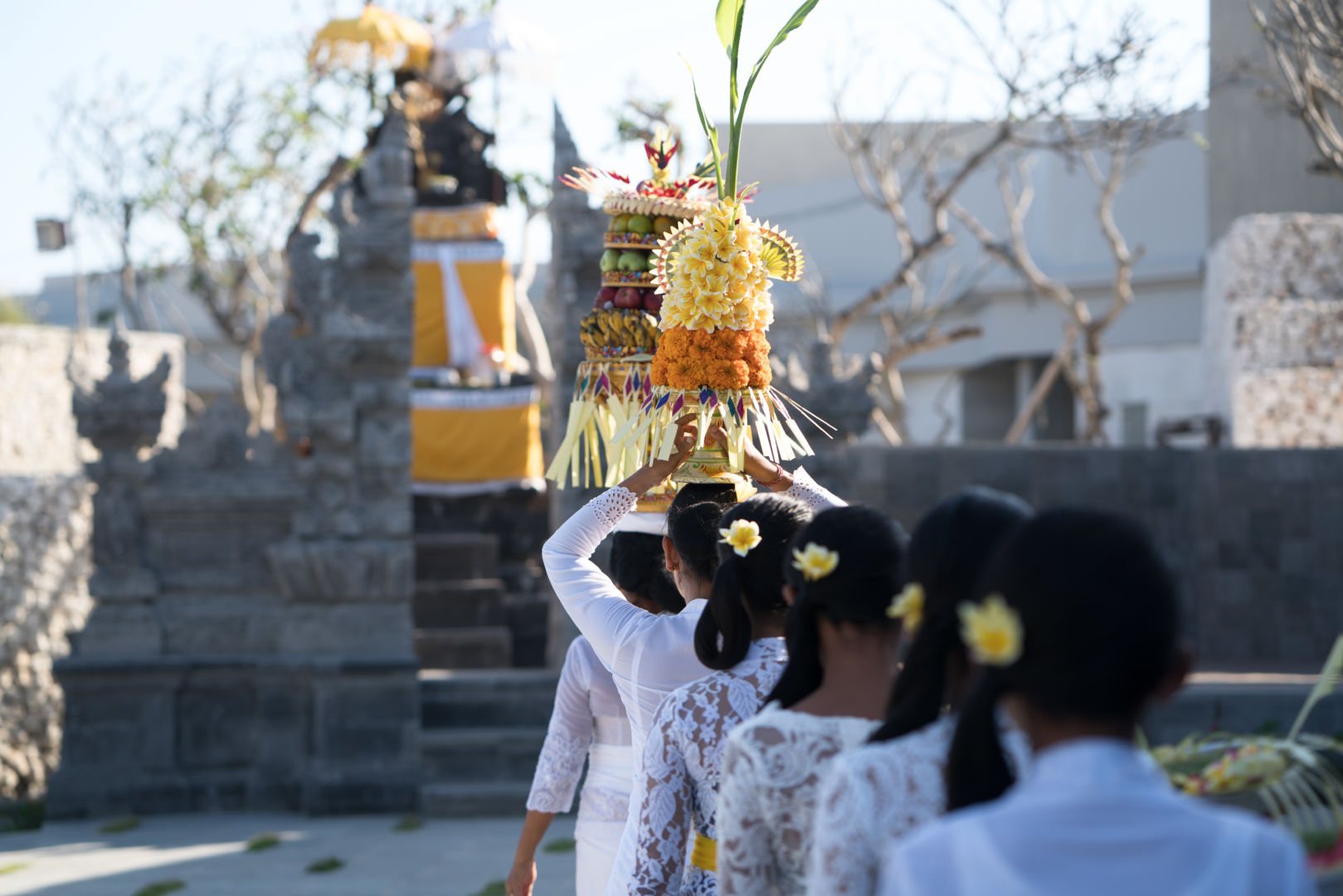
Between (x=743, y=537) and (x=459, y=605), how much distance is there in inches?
279

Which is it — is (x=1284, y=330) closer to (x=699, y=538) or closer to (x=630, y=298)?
(x=630, y=298)

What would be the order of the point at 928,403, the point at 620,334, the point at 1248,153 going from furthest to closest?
the point at 928,403 → the point at 1248,153 → the point at 620,334

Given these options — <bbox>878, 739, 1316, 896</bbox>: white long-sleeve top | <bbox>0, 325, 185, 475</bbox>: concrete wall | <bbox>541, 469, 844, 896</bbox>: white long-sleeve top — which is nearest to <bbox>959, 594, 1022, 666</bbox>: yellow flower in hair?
<bbox>878, 739, 1316, 896</bbox>: white long-sleeve top

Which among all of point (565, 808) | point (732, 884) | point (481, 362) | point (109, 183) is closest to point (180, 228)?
point (109, 183)

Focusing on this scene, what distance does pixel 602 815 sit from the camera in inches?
133

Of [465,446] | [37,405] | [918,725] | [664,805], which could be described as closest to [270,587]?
[465,446]

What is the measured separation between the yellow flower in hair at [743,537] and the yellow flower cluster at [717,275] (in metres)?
0.99

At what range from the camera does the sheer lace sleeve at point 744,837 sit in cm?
196

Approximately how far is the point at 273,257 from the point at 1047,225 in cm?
1275

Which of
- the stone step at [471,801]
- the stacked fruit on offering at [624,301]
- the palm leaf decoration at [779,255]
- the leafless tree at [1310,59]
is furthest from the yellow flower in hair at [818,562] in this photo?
the stone step at [471,801]

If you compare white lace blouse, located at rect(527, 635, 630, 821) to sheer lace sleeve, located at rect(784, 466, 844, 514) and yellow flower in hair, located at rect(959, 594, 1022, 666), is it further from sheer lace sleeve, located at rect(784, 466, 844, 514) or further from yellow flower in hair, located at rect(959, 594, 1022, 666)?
yellow flower in hair, located at rect(959, 594, 1022, 666)

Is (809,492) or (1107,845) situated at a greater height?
(809,492)

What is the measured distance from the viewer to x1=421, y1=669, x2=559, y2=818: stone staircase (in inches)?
303

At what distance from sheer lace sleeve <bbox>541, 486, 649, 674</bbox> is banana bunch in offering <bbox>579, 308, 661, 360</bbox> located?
96cm
